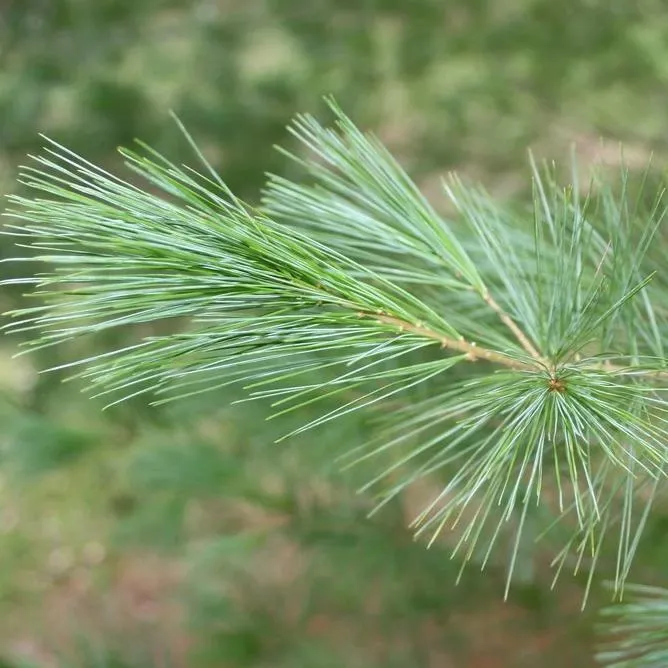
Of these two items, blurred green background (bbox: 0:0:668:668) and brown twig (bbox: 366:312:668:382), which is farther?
blurred green background (bbox: 0:0:668:668)

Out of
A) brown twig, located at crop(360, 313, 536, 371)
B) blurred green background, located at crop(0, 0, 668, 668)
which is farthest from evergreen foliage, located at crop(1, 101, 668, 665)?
blurred green background, located at crop(0, 0, 668, 668)

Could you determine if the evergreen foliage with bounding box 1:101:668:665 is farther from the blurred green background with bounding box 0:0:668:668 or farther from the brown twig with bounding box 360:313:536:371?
the blurred green background with bounding box 0:0:668:668

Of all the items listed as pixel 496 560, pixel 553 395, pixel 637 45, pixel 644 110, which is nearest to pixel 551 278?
pixel 553 395

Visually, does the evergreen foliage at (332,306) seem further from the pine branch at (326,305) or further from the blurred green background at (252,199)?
the blurred green background at (252,199)

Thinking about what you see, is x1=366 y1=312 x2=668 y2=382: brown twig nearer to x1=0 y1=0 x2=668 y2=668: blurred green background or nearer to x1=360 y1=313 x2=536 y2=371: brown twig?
x1=360 y1=313 x2=536 y2=371: brown twig

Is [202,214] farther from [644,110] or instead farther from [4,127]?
[644,110]

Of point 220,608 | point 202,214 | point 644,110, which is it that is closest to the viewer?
point 202,214

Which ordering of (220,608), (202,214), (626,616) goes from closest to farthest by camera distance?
(202,214) < (626,616) < (220,608)

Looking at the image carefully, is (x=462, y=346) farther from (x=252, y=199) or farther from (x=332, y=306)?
(x=252, y=199)
